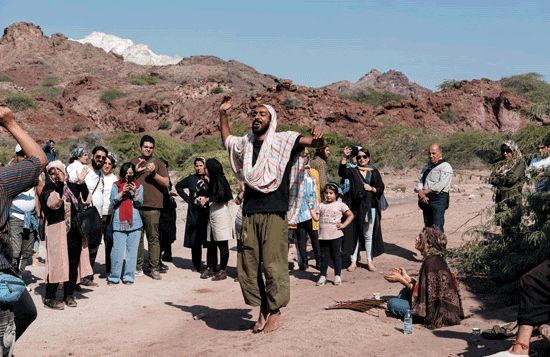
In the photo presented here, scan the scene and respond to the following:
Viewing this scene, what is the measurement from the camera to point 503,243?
822 cm

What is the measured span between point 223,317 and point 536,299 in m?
3.72

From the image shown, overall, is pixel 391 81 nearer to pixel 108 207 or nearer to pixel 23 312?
pixel 108 207

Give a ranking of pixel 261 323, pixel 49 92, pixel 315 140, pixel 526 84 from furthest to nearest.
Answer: pixel 49 92, pixel 526 84, pixel 261 323, pixel 315 140

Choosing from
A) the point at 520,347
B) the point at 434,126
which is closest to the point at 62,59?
the point at 434,126

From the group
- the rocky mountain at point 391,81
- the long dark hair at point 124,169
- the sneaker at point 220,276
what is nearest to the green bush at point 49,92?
the rocky mountain at point 391,81

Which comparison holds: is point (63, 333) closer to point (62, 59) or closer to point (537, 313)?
point (537, 313)

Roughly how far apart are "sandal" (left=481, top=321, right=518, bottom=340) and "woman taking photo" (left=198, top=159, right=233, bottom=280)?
14.9 ft

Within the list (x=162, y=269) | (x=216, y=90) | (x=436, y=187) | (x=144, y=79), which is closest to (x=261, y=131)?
(x=436, y=187)

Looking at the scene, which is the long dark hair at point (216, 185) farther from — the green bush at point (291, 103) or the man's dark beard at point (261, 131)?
the green bush at point (291, 103)

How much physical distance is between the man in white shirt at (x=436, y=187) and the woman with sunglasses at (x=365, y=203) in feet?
2.15

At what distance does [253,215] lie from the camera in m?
6.78

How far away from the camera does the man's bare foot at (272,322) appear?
680 centimetres

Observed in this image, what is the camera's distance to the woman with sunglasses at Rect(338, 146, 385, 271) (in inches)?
404

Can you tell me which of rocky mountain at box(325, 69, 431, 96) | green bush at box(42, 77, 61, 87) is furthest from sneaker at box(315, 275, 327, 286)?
rocky mountain at box(325, 69, 431, 96)
